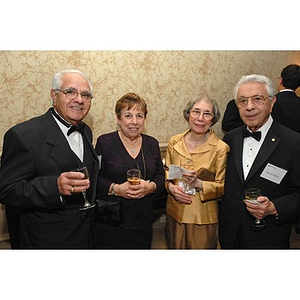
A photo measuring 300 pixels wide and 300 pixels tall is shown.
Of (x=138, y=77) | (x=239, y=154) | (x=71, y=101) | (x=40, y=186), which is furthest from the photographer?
(x=138, y=77)

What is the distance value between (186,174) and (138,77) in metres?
1.98

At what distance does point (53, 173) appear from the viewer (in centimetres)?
207

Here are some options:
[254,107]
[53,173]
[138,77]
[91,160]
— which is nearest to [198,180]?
[254,107]

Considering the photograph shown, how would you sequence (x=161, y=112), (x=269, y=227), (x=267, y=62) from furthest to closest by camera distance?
(x=267, y=62) → (x=161, y=112) → (x=269, y=227)

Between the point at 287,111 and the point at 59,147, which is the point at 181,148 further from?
the point at 287,111

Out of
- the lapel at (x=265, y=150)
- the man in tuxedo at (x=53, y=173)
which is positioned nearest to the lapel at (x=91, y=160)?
the man in tuxedo at (x=53, y=173)

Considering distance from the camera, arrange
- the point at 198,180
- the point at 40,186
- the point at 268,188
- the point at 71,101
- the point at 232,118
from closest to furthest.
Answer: the point at 40,186, the point at 71,101, the point at 268,188, the point at 198,180, the point at 232,118

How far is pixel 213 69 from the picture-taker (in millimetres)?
4414

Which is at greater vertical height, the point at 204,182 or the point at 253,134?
the point at 253,134

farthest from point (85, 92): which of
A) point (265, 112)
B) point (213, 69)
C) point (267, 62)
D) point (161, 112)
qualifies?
point (267, 62)

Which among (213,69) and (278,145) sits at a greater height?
(213,69)

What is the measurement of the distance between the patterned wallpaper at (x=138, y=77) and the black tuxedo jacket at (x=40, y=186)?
158 cm
